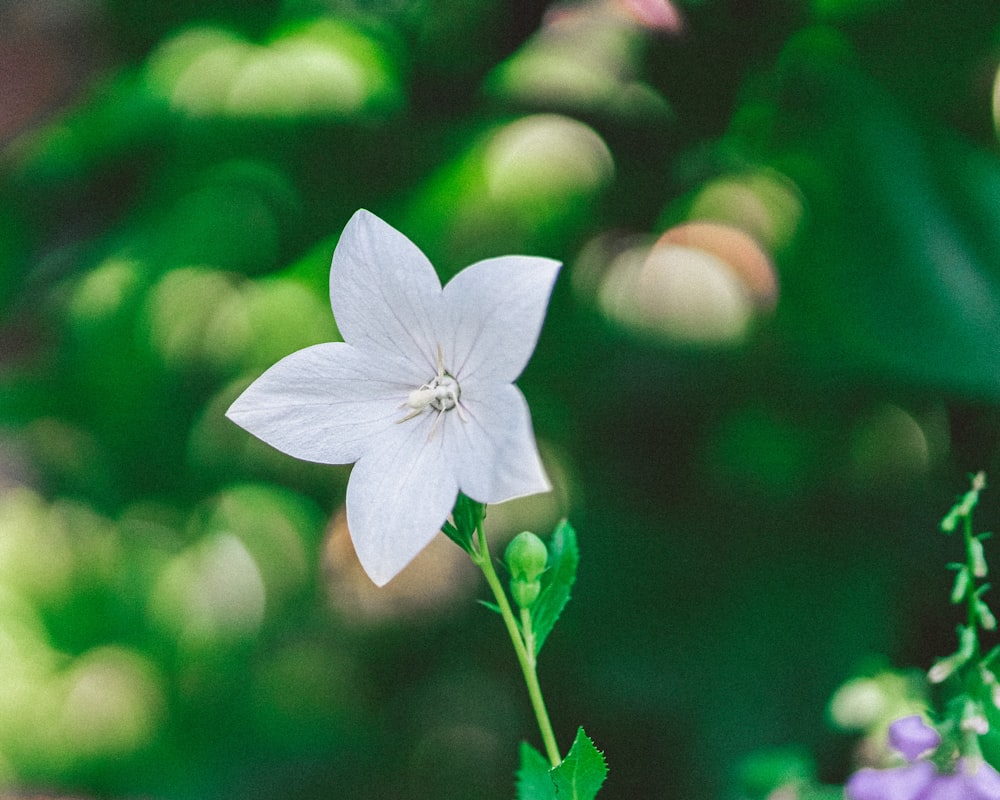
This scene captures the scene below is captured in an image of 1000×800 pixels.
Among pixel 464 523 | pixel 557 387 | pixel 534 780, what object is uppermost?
pixel 464 523

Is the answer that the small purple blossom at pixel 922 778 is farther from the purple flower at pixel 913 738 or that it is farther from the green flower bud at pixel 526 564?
the green flower bud at pixel 526 564

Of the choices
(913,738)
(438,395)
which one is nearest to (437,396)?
(438,395)

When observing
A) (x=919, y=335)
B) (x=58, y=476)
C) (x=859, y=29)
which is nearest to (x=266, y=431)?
(x=919, y=335)

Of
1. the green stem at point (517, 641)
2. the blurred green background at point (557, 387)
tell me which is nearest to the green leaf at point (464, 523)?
the green stem at point (517, 641)

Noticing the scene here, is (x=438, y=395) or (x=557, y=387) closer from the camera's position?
(x=438, y=395)

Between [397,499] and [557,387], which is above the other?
[397,499]

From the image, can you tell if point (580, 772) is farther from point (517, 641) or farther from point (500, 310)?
point (500, 310)

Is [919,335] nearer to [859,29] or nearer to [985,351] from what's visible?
[985,351]
